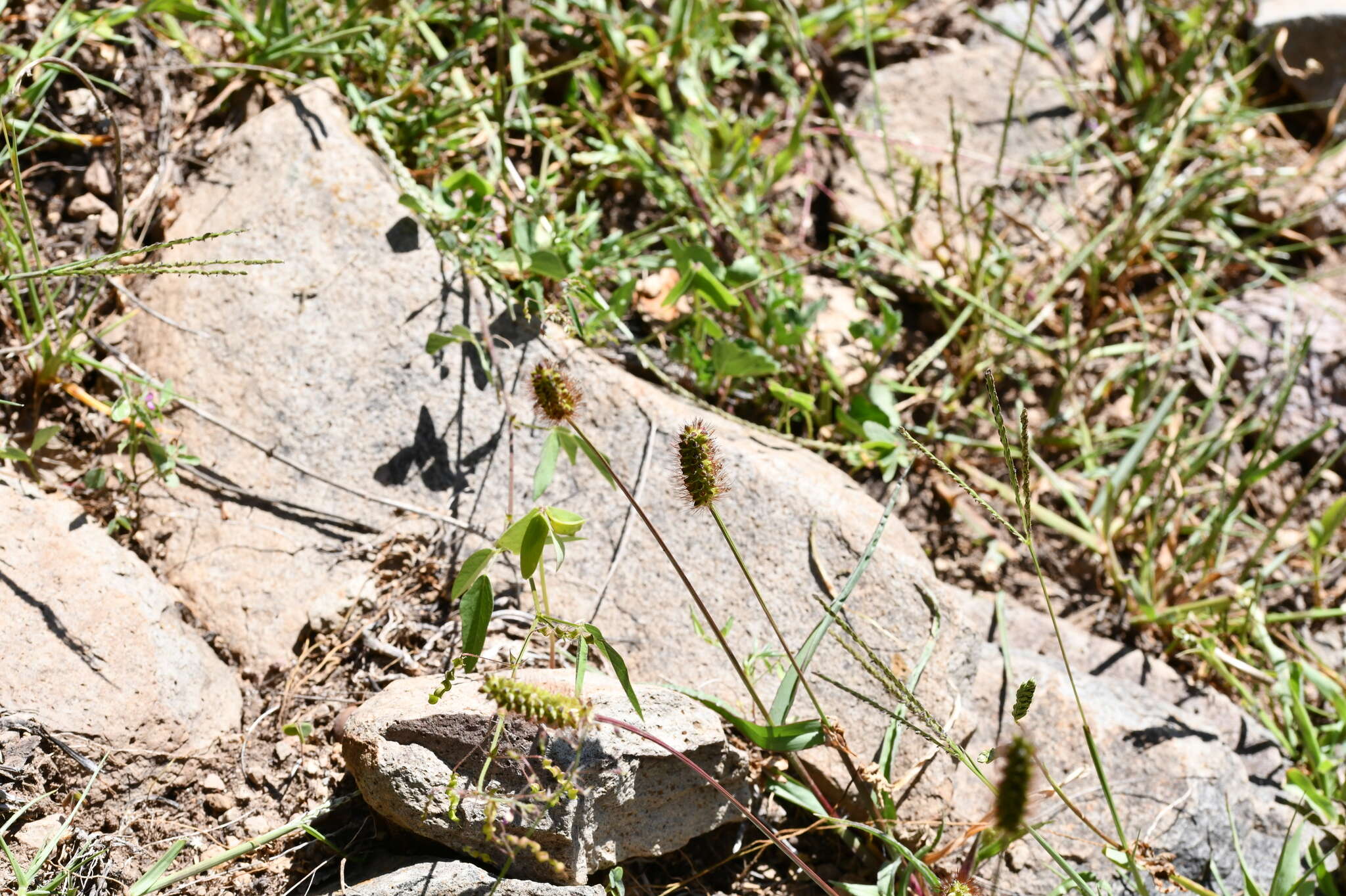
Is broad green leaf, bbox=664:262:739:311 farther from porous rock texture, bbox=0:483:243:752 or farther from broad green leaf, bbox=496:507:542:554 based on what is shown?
porous rock texture, bbox=0:483:243:752

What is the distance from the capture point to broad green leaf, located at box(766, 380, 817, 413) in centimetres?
258

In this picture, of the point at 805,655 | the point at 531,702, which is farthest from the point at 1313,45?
the point at 531,702

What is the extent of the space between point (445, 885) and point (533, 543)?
23.1 inches

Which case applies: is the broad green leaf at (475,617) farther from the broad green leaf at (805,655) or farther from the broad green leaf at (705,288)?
the broad green leaf at (705,288)

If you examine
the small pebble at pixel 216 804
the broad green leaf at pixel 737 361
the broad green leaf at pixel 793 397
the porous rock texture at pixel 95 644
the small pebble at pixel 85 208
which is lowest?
the small pebble at pixel 216 804

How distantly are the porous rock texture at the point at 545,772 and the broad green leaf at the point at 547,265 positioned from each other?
0.96 metres

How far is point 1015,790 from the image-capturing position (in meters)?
1.21

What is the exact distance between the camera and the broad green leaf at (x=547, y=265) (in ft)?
7.66

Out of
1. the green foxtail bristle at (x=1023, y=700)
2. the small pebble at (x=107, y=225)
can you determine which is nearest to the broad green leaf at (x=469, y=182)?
the small pebble at (x=107, y=225)

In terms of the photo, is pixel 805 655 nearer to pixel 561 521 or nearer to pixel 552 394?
pixel 561 521

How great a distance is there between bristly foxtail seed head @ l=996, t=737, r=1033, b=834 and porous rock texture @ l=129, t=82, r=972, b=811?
2.84ft

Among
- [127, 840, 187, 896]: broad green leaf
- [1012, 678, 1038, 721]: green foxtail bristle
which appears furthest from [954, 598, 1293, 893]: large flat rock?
[127, 840, 187, 896]: broad green leaf

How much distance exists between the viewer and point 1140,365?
316 cm

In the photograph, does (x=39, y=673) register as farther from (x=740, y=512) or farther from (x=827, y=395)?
(x=827, y=395)
